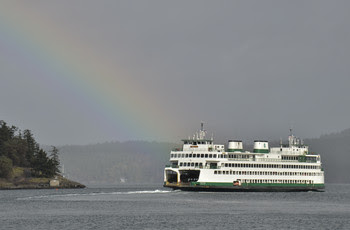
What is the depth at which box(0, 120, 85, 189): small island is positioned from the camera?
572ft

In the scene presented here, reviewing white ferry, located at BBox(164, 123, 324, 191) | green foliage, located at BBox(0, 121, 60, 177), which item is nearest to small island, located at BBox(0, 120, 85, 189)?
green foliage, located at BBox(0, 121, 60, 177)

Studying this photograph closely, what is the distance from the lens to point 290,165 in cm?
14038

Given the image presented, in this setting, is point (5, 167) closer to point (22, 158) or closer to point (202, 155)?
point (22, 158)

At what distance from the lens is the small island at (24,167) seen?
174375mm

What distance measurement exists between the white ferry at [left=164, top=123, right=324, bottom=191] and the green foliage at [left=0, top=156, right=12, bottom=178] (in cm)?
5486

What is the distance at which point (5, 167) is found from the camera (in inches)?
6732

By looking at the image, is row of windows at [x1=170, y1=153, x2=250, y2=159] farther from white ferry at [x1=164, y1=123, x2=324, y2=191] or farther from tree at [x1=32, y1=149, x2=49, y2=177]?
tree at [x1=32, y1=149, x2=49, y2=177]

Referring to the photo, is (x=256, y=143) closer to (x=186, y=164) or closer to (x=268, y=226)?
(x=186, y=164)

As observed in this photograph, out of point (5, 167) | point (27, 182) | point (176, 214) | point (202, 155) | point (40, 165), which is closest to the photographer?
point (176, 214)

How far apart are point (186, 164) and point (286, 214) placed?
4458 cm

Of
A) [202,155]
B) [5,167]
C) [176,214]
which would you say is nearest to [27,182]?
[5,167]

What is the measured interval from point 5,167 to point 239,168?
68769 mm

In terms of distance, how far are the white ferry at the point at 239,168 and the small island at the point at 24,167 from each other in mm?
55197

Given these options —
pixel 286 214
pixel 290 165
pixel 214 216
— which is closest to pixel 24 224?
pixel 214 216
